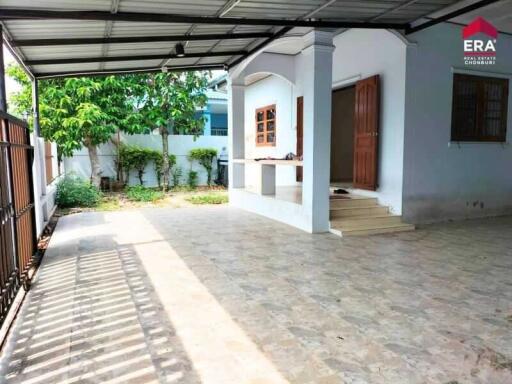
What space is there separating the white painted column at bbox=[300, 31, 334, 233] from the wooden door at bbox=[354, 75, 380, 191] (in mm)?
1175

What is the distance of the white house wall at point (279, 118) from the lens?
961cm

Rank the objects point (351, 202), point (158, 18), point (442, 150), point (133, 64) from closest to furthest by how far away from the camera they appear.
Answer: point (158, 18) → point (351, 202) → point (442, 150) → point (133, 64)

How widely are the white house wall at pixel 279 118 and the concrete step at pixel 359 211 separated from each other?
10.6 ft

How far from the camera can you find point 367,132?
22.4 feet

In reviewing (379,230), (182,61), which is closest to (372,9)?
(379,230)

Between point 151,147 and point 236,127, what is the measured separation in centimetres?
434

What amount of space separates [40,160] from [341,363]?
617 centimetres

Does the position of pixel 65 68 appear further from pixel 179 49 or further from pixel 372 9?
pixel 372 9

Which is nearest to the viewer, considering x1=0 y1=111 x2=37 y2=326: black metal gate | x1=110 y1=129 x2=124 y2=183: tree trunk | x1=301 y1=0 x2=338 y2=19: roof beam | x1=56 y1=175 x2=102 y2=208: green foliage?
x1=0 y1=111 x2=37 y2=326: black metal gate

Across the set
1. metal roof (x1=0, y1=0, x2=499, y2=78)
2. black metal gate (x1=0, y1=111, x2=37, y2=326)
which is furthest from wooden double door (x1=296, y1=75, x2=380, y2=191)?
black metal gate (x1=0, y1=111, x2=37, y2=326)

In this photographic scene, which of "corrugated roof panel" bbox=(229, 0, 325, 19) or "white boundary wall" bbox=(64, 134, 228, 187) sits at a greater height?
"corrugated roof panel" bbox=(229, 0, 325, 19)

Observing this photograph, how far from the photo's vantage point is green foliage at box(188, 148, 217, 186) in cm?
1258

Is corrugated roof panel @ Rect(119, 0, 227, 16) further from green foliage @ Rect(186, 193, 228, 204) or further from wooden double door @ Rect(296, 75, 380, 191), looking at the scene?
green foliage @ Rect(186, 193, 228, 204)

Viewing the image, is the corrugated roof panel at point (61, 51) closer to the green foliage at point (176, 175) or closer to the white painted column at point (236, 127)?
the white painted column at point (236, 127)
